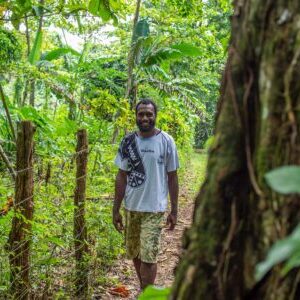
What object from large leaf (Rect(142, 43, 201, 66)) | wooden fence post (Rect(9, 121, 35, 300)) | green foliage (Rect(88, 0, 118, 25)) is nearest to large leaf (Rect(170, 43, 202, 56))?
large leaf (Rect(142, 43, 201, 66))

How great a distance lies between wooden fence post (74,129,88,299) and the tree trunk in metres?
3.13

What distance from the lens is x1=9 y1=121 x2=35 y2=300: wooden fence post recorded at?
126 inches

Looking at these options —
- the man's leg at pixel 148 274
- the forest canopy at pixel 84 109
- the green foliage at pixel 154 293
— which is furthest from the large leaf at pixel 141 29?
the green foliage at pixel 154 293

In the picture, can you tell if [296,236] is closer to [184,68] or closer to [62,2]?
[62,2]

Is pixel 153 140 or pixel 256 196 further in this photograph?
pixel 153 140

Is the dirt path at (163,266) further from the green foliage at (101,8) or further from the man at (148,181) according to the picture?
the green foliage at (101,8)

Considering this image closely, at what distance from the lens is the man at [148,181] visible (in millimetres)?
4055

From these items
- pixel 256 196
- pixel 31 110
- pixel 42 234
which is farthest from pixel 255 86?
pixel 31 110

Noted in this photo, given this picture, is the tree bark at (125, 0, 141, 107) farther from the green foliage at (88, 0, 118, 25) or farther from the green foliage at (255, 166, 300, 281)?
the green foliage at (255, 166, 300, 281)

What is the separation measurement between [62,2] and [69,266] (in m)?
2.26

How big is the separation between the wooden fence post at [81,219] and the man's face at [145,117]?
494mm

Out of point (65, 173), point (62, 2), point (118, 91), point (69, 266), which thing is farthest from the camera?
point (118, 91)

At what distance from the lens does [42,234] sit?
11.2 feet

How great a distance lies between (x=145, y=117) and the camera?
13.4 feet
